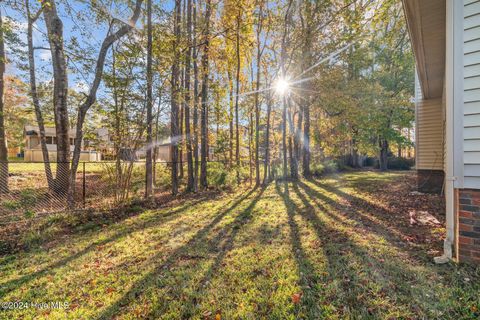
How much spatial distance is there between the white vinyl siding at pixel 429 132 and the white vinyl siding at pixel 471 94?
5129 mm

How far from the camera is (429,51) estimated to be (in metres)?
4.16

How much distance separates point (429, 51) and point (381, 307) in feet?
15.9

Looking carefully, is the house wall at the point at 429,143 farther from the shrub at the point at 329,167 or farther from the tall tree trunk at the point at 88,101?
the tall tree trunk at the point at 88,101

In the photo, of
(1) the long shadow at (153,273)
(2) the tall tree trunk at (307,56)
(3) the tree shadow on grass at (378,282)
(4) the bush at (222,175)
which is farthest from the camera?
(4) the bush at (222,175)

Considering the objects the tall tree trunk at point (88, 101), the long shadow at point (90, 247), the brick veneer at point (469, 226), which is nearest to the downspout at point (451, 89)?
the brick veneer at point (469, 226)

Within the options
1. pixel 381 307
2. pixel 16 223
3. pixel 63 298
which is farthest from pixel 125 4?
pixel 381 307

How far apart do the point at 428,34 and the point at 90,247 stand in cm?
679

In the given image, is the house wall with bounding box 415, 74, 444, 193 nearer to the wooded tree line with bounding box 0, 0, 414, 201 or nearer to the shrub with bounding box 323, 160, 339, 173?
the wooded tree line with bounding box 0, 0, 414, 201

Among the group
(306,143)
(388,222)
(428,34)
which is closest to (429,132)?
(428,34)

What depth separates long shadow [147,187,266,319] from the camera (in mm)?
2109

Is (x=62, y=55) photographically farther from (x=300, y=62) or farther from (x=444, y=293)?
(x=300, y=62)

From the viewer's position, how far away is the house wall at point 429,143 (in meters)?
6.35

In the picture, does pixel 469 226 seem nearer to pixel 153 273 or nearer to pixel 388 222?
pixel 388 222

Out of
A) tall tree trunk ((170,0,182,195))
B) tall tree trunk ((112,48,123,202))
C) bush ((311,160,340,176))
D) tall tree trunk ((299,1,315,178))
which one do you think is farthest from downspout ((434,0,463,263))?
bush ((311,160,340,176))
